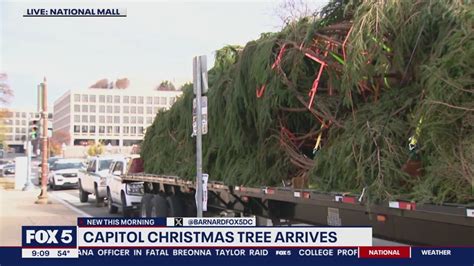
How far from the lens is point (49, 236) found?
5184 mm

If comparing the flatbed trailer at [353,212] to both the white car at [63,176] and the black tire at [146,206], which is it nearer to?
the black tire at [146,206]

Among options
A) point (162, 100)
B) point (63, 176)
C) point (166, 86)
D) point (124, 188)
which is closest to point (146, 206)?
point (162, 100)

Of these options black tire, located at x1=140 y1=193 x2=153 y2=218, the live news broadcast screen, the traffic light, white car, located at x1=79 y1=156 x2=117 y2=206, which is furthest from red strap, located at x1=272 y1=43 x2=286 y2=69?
the traffic light

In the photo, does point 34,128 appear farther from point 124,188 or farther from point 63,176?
point 124,188

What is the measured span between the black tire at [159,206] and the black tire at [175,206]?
0.14 metres

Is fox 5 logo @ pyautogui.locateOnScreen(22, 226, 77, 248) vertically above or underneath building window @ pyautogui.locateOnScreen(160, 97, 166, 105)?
underneath

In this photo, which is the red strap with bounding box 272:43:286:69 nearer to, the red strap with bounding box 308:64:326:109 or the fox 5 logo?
the red strap with bounding box 308:64:326:109

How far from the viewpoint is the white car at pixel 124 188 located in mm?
13680

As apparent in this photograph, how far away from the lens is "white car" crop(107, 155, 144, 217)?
13680 mm

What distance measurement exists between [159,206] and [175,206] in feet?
2.21

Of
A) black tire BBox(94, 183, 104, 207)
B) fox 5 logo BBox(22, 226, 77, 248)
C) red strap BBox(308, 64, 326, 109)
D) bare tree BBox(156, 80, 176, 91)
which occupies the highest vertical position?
bare tree BBox(156, 80, 176, 91)

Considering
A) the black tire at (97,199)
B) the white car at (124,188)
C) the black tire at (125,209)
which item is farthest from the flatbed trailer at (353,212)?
the black tire at (97,199)

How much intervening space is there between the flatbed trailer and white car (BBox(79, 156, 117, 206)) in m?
9.87

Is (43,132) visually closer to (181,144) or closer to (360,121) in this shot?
(181,144)
